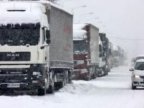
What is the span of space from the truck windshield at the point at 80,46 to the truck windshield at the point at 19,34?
21499 millimetres

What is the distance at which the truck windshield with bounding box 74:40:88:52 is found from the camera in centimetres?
4916

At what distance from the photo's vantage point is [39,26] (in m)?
27.5

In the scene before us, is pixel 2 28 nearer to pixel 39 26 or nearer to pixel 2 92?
pixel 39 26

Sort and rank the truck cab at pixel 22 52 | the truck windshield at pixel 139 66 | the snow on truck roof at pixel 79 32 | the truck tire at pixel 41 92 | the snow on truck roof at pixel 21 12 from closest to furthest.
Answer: the truck cab at pixel 22 52
the snow on truck roof at pixel 21 12
the truck tire at pixel 41 92
the truck windshield at pixel 139 66
the snow on truck roof at pixel 79 32

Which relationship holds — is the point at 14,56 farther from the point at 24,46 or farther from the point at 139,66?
the point at 139,66

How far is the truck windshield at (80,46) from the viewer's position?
49.2m

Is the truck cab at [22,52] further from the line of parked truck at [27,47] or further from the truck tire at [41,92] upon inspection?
the truck tire at [41,92]

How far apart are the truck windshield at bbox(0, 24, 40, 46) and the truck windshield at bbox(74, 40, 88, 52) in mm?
21499

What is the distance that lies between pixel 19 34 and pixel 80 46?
22127 millimetres

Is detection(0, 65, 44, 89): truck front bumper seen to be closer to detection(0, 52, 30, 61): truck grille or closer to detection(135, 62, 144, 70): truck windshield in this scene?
detection(0, 52, 30, 61): truck grille

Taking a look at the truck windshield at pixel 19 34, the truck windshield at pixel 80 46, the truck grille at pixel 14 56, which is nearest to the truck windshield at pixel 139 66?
the truck windshield at pixel 80 46

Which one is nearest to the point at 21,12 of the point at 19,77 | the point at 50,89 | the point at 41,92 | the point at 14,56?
the point at 14,56

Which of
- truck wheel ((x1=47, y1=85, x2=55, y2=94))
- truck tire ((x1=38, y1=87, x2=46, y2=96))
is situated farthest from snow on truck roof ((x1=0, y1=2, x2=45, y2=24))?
truck wheel ((x1=47, y1=85, x2=55, y2=94))

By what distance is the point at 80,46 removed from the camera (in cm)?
4944
